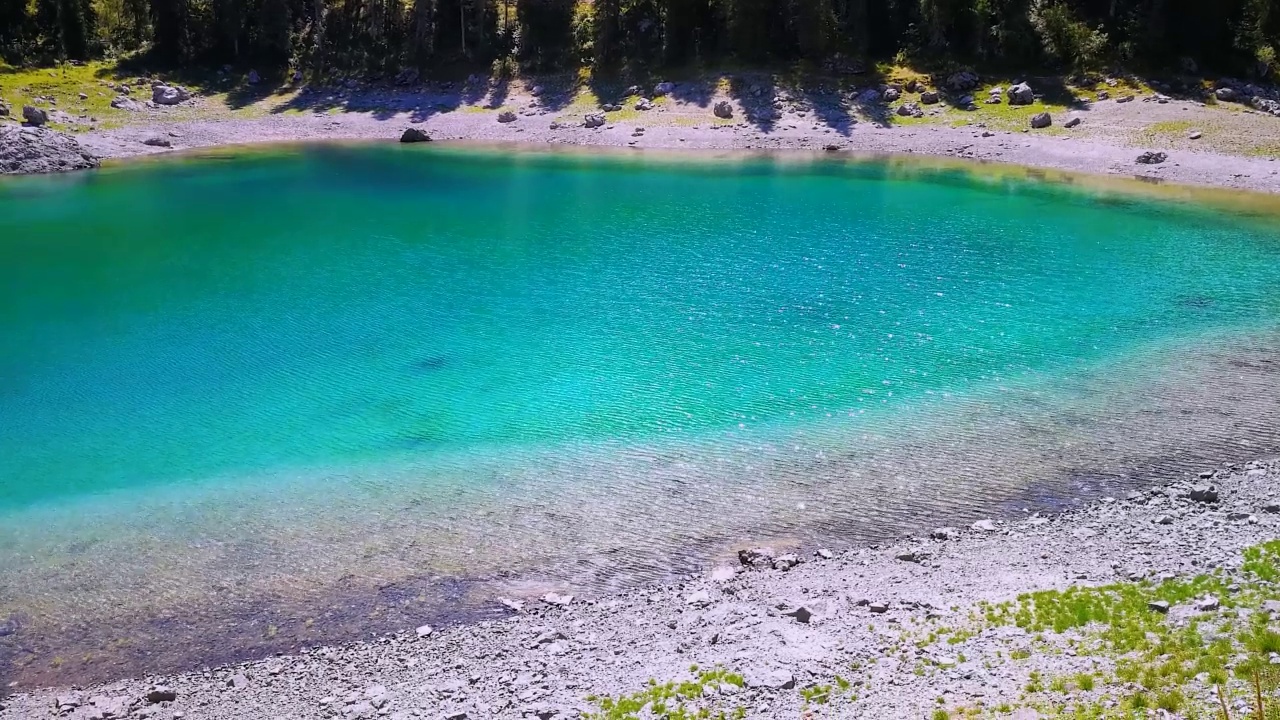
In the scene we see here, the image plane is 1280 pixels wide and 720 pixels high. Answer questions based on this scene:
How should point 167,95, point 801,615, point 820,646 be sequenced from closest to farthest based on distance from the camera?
point 820,646, point 801,615, point 167,95

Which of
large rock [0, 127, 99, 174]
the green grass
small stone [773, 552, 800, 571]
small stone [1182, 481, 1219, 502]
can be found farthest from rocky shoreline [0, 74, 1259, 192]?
small stone [773, 552, 800, 571]

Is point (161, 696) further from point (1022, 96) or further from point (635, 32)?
point (635, 32)

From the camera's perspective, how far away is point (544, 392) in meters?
22.5

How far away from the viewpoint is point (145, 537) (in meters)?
16.0

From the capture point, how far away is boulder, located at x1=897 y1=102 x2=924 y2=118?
201 ft

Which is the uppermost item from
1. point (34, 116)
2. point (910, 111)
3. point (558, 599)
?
point (34, 116)

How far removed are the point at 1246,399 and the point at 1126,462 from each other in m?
5.23

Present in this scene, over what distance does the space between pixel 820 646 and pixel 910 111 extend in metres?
56.6

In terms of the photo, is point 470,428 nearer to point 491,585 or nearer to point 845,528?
point 491,585

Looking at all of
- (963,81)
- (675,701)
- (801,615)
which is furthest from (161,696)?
(963,81)

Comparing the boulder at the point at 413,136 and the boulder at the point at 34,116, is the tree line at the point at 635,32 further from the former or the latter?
the boulder at the point at 34,116

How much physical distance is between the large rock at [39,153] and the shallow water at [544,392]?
15.7 meters

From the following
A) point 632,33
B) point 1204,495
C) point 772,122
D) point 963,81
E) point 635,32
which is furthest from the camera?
point 632,33

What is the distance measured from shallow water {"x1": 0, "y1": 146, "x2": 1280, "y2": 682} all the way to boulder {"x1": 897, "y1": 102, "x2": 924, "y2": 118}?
69.0 ft
